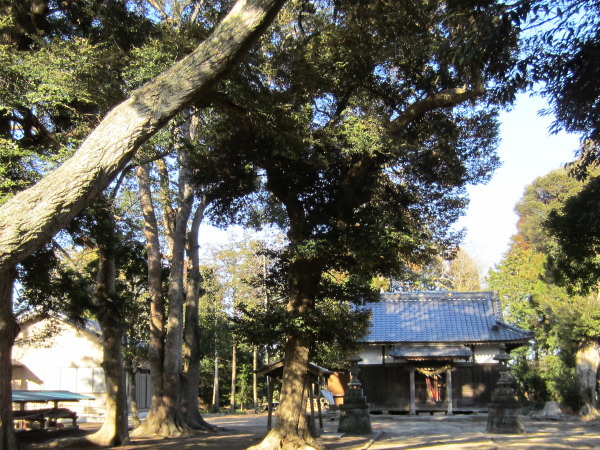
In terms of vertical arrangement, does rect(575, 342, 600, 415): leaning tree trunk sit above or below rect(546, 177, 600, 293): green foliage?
below

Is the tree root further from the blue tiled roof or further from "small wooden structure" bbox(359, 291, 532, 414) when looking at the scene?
the blue tiled roof

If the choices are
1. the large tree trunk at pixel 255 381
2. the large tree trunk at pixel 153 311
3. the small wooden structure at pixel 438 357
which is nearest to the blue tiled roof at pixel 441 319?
the small wooden structure at pixel 438 357

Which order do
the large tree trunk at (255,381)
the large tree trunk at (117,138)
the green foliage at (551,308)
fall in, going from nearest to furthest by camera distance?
the large tree trunk at (117,138)
the green foliage at (551,308)
the large tree trunk at (255,381)

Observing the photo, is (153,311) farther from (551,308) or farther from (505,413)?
(551,308)

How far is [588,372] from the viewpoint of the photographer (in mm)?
24531

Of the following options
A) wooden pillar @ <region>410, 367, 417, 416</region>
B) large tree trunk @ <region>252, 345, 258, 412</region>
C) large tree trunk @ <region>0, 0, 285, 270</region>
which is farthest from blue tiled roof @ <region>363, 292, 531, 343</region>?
large tree trunk @ <region>0, 0, 285, 270</region>

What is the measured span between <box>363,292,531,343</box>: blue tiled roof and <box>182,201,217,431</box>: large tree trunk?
32.6 ft

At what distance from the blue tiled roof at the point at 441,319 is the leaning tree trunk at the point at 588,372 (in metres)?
2.22

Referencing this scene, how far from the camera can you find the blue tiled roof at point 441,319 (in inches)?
1049

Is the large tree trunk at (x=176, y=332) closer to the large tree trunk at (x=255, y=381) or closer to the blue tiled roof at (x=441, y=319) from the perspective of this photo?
the blue tiled roof at (x=441, y=319)

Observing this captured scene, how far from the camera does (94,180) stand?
5.67m

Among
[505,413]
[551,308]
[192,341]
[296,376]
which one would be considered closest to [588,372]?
[551,308]

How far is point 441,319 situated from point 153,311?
15.2 meters

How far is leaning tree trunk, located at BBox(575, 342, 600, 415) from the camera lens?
24141 mm
